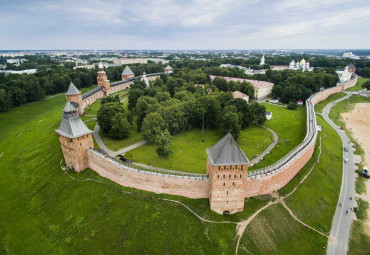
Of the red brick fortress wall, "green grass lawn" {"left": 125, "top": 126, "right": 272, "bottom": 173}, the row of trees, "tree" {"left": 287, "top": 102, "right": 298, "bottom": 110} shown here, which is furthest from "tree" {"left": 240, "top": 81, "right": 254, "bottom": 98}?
the row of trees

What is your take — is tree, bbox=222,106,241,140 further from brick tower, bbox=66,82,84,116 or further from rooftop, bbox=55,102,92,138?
brick tower, bbox=66,82,84,116

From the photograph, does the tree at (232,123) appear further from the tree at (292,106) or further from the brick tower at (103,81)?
the brick tower at (103,81)

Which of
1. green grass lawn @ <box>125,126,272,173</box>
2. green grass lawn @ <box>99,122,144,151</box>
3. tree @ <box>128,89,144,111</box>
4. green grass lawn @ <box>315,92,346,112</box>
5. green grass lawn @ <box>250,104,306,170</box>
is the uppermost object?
tree @ <box>128,89,144,111</box>

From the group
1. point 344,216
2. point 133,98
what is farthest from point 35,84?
point 344,216

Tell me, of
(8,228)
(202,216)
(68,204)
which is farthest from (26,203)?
(202,216)

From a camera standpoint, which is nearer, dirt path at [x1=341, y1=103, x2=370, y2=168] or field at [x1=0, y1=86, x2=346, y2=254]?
field at [x1=0, y1=86, x2=346, y2=254]

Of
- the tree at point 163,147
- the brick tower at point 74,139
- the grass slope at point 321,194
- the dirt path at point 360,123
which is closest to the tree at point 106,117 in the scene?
the brick tower at point 74,139

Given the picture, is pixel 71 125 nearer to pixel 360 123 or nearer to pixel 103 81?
pixel 103 81
